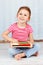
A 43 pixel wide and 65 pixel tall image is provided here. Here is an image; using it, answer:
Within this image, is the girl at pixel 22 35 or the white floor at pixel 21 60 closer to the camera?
the white floor at pixel 21 60

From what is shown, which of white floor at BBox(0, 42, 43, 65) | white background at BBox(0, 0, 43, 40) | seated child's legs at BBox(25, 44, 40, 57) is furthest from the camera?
white background at BBox(0, 0, 43, 40)

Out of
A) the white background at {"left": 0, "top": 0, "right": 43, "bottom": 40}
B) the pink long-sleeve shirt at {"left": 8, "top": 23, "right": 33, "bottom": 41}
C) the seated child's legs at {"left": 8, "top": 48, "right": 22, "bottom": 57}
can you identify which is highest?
the white background at {"left": 0, "top": 0, "right": 43, "bottom": 40}

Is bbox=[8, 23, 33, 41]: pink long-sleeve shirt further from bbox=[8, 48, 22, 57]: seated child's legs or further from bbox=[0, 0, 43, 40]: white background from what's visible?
bbox=[0, 0, 43, 40]: white background

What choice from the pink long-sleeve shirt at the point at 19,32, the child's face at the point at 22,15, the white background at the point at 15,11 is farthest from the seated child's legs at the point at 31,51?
the white background at the point at 15,11

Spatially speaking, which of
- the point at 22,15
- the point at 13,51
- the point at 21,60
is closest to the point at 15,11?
the point at 22,15

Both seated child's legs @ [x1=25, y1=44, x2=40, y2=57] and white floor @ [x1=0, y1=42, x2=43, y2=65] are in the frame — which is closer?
white floor @ [x1=0, y1=42, x2=43, y2=65]

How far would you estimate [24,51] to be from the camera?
1782 millimetres

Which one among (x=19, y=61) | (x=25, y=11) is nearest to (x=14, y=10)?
(x=25, y=11)

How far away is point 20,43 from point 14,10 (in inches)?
24.2

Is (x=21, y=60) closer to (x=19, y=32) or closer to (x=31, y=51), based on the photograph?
(x=31, y=51)

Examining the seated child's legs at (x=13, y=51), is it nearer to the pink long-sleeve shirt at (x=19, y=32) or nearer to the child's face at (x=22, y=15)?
the pink long-sleeve shirt at (x=19, y=32)

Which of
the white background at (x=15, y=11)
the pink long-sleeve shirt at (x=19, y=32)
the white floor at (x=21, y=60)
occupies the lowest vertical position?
the white floor at (x=21, y=60)

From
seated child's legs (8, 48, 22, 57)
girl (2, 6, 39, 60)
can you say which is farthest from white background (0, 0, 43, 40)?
seated child's legs (8, 48, 22, 57)

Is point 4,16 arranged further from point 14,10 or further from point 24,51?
point 24,51
